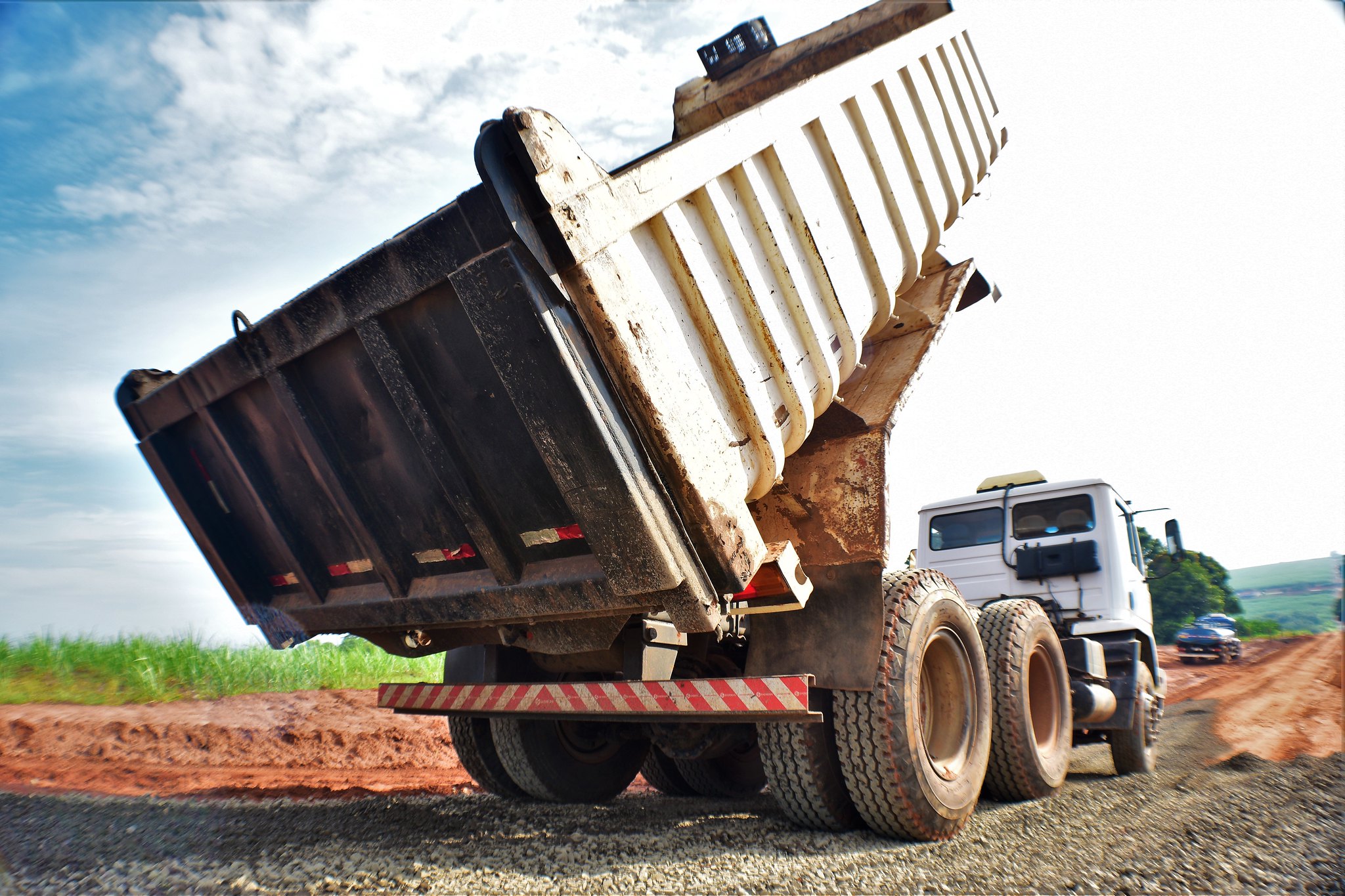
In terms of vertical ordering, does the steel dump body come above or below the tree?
above

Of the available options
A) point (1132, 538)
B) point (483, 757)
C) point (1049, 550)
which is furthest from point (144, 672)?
point (1132, 538)

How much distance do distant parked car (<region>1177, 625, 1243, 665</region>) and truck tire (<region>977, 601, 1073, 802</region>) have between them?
22688 millimetres

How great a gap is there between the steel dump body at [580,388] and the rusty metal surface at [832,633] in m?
0.11

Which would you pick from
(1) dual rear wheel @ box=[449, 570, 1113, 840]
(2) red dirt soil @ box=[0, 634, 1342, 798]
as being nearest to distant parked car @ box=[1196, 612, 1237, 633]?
(2) red dirt soil @ box=[0, 634, 1342, 798]

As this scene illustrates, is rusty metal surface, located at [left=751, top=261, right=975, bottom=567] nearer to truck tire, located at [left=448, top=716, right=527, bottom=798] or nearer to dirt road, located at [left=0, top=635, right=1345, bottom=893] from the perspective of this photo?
dirt road, located at [left=0, top=635, right=1345, bottom=893]

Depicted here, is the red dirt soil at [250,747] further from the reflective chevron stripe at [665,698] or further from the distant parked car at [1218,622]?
the distant parked car at [1218,622]

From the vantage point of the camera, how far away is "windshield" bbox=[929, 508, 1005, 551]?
674 cm


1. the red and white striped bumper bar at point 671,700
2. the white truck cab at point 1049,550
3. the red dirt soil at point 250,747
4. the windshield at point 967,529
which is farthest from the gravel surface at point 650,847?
the windshield at point 967,529

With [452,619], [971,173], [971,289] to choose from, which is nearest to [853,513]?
[452,619]

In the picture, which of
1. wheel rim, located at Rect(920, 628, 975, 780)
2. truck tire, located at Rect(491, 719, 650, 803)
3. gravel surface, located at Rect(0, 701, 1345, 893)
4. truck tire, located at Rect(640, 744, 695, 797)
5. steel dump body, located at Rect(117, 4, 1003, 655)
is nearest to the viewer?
steel dump body, located at Rect(117, 4, 1003, 655)

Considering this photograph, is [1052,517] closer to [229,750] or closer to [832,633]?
[832,633]

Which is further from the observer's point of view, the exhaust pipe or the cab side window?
the cab side window

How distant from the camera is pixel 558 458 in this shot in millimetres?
2678

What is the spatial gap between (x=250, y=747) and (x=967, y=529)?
21.3ft
